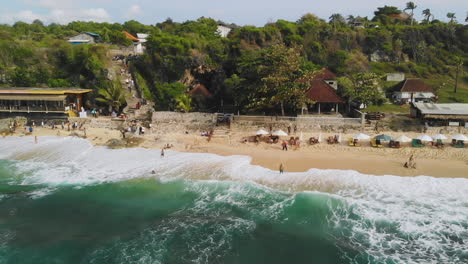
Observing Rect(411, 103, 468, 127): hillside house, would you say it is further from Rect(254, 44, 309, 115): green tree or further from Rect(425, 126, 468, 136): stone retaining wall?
Rect(254, 44, 309, 115): green tree

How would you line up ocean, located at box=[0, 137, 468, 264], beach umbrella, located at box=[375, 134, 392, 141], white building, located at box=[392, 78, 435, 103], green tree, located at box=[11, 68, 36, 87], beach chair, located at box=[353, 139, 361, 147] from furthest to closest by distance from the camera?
green tree, located at box=[11, 68, 36, 87] < white building, located at box=[392, 78, 435, 103] < beach chair, located at box=[353, 139, 361, 147] < beach umbrella, located at box=[375, 134, 392, 141] < ocean, located at box=[0, 137, 468, 264]

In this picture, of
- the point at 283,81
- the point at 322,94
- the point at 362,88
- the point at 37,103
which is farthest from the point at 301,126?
the point at 37,103

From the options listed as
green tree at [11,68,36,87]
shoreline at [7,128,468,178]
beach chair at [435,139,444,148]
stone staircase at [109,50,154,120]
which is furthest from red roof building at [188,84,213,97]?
beach chair at [435,139,444,148]

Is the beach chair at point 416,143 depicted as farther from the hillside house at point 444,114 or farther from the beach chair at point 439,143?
the hillside house at point 444,114

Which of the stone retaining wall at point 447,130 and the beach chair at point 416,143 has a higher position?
the stone retaining wall at point 447,130

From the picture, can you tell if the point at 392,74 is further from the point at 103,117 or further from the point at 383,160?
the point at 103,117

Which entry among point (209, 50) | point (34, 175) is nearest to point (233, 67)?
point (209, 50)

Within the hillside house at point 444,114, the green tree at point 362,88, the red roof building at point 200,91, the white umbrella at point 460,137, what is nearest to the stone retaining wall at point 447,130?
the hillside house at point 444,114

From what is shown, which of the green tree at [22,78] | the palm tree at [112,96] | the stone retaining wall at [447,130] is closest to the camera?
the stone retaining wall at [447,130]
